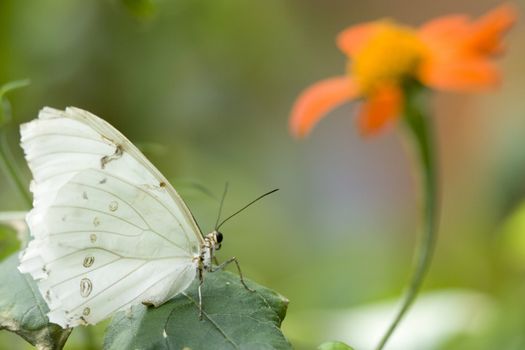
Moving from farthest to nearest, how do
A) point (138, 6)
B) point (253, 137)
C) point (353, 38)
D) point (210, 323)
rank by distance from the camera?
point (253, 137), point (353, 38), point (138, 6), point (210, 323)

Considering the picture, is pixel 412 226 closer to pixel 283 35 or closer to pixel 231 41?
pixel 283 35

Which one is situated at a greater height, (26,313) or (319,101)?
(319,101)

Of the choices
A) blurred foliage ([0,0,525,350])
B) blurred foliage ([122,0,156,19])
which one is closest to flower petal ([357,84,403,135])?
blurred foliage ([0,0,525,350])

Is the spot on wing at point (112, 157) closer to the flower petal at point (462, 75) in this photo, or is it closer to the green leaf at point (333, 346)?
the green leaf at point (333, 346)

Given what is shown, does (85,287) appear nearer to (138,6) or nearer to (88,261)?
(88,261)

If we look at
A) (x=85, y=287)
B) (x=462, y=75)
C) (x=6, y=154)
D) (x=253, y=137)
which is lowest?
(x=253, y=137)

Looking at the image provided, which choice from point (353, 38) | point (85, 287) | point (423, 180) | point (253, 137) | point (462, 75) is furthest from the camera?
point (253, 137)

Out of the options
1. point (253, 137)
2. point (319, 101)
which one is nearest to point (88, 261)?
point (319, 101)
